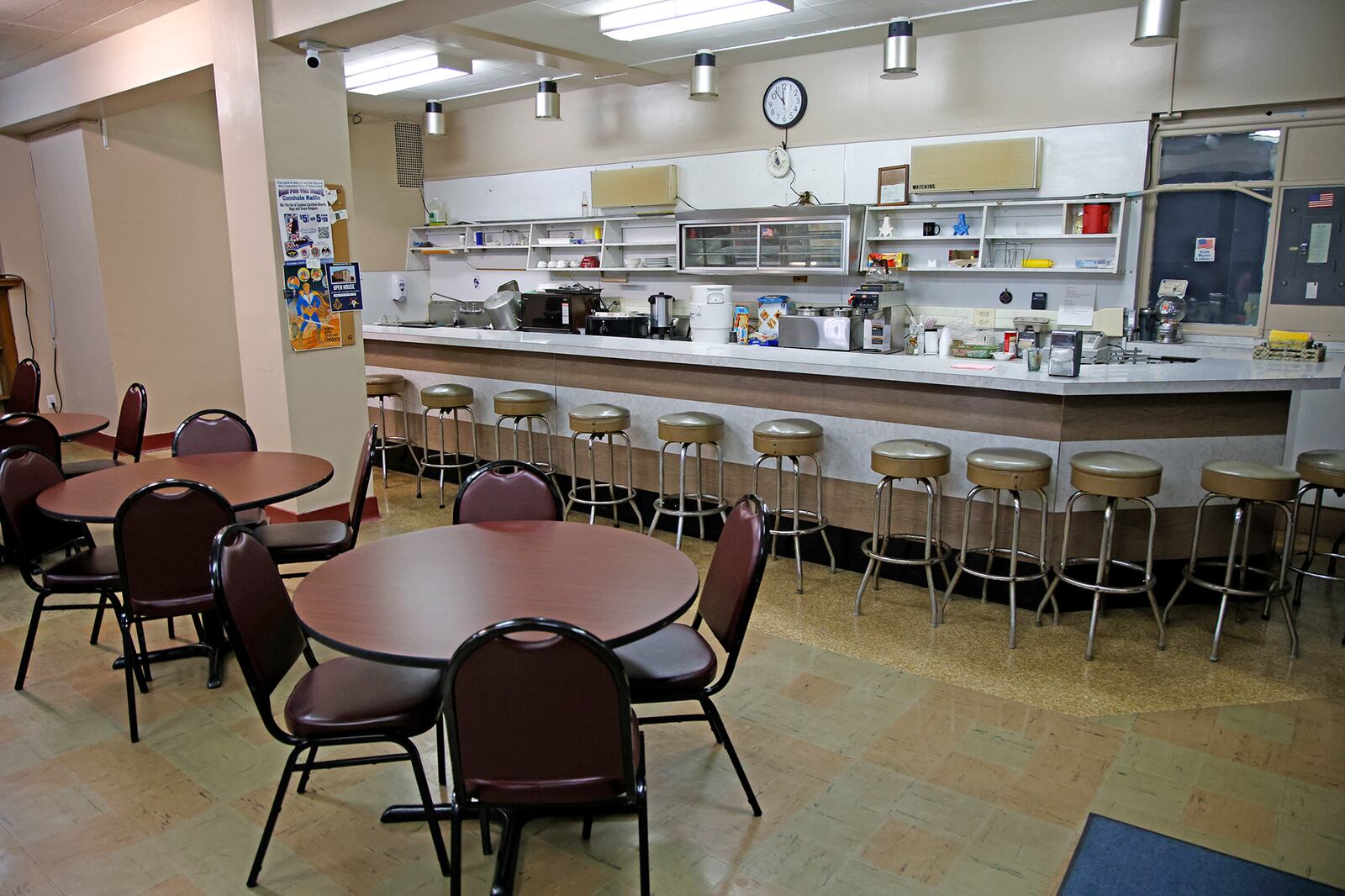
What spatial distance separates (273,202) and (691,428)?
2.63 meters

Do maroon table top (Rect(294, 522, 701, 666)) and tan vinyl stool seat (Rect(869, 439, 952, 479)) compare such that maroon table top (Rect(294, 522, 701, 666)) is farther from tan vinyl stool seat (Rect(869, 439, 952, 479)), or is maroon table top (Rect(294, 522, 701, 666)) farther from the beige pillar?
the beige pillar

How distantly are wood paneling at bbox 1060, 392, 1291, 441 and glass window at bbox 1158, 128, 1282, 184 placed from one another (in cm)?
247

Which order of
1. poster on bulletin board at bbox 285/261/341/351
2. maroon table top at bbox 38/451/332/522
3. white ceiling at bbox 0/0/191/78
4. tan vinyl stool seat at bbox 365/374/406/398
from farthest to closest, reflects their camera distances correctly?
tan vinyl stool seat at bbox 365/374/406/398 < white ceiling at bbox 0/0/191/78 < poster on bulletin board at bbox 285/261/341/351 < maroon table top at bbox 38/451/332/522

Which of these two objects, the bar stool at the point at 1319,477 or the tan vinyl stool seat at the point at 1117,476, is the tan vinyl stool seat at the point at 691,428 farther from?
the bar stool at the point at 1319,477

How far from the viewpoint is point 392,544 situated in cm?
280

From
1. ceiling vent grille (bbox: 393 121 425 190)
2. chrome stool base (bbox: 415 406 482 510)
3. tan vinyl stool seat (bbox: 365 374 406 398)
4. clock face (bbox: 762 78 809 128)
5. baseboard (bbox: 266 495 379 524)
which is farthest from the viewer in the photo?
ceiling vent grille (bbox: 393 121 425 190)

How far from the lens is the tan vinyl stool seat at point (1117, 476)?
360 centimetres

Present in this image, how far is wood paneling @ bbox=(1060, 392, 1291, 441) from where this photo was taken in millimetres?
3947

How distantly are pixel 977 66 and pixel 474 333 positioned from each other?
4164 mm

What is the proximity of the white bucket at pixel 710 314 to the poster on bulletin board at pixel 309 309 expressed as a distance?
2.79 meters

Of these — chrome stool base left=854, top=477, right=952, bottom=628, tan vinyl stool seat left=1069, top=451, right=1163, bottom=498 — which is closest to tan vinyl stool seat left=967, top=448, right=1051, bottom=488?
tan vinyl stool seat left=1069, top=451, right=1163, bottom=498

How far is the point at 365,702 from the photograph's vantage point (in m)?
2.31

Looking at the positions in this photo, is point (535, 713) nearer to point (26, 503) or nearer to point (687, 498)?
point (26, 503)

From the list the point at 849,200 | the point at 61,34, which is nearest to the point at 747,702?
the point at 849,200
